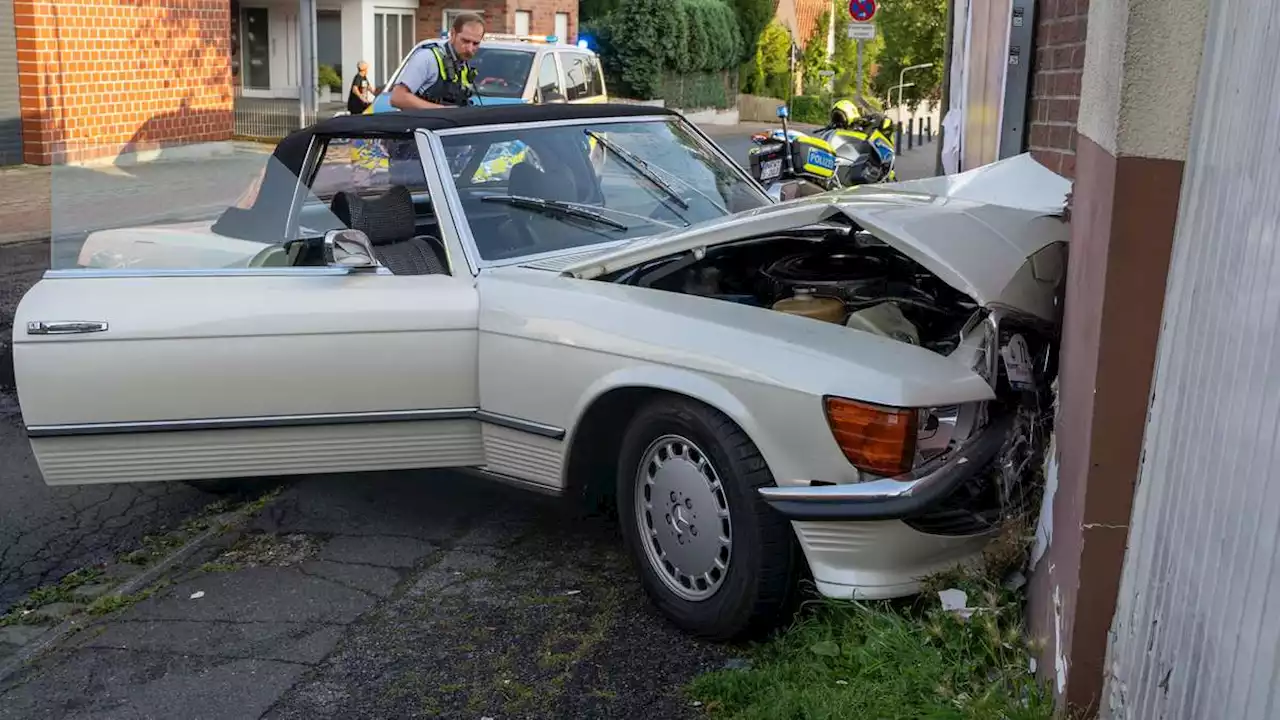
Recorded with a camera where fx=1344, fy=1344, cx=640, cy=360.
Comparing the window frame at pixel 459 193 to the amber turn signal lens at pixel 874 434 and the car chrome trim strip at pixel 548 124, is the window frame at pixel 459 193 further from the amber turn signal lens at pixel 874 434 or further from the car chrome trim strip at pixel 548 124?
the amber turn signal lens at pixel 874 434

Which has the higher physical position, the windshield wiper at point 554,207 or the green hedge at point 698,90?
the windshield wiper at point 554,207

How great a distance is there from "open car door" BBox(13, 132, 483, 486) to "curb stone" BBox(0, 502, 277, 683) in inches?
14.7

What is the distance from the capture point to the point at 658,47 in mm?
36250

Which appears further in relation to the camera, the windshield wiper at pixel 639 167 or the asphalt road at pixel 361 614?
the windshield wiper at pixel 639 167

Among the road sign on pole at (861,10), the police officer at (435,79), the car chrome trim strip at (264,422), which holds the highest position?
the road sign on pole at (861,10)

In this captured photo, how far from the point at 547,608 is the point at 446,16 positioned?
96.8 ft

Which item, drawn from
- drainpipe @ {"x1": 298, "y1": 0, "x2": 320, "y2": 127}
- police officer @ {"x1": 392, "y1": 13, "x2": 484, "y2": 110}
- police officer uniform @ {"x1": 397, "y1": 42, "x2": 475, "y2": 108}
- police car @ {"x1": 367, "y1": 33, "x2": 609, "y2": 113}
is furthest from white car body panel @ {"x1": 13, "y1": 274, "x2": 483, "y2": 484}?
drainpipe @ {"x1": 298, "y1": 0, "x2": 320, "y2": 127}

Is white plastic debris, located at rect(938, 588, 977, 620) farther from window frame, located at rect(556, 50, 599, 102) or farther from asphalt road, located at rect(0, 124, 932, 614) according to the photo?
window frame, located at rect(556, 50, 599, 102)

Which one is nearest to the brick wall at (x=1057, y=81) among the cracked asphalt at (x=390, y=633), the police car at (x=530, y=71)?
the cracked asphalt at (x=390, y=633)

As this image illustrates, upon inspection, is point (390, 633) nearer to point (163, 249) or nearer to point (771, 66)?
point (163, 249)

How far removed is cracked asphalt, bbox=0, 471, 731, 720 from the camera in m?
3.76

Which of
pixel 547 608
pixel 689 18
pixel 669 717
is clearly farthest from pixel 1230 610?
pixel 689 18

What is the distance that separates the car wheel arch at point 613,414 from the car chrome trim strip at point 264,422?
35 cm

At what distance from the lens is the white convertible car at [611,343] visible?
3664 mm
